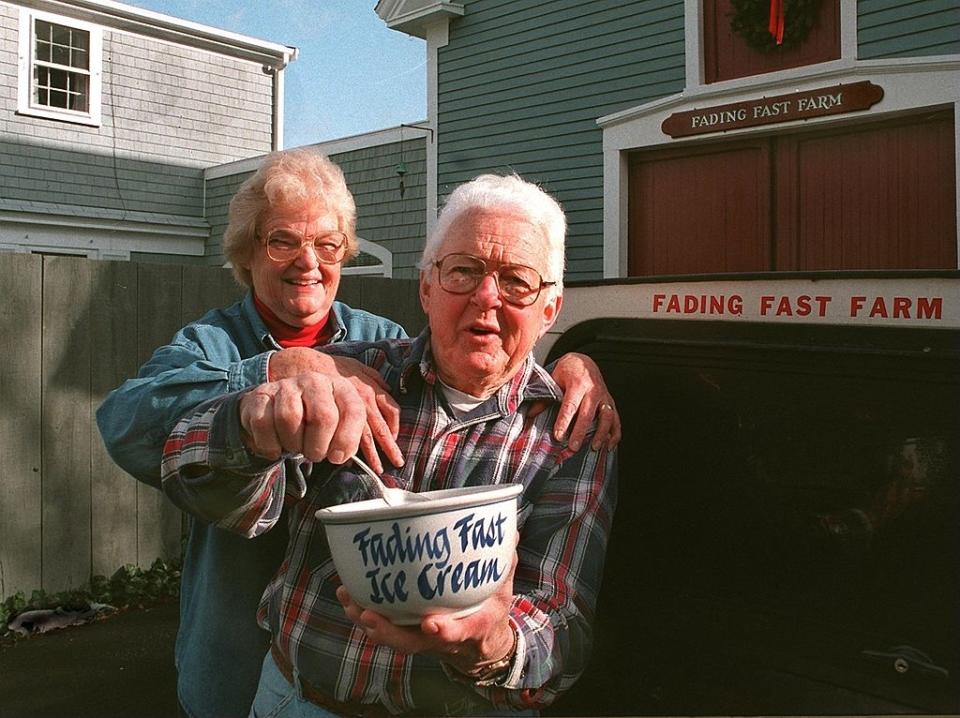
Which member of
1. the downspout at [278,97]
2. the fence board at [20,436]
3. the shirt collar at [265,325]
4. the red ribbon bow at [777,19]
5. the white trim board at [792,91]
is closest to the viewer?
the shirt collar at [265,325]

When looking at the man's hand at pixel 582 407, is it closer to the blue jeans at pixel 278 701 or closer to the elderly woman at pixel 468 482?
the elderly woman at pixel 468 482

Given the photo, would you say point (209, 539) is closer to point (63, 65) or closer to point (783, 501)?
point (783, 501)

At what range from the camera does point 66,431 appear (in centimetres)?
337

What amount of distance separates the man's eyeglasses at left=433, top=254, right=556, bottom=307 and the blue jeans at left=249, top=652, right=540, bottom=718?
466 mm

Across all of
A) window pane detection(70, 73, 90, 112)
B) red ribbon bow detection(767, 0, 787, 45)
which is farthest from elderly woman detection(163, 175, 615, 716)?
red ribbon bow detection(767, 0, 787, 45)

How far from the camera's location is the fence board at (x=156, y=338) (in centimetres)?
338

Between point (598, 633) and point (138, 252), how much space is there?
7.16 ft

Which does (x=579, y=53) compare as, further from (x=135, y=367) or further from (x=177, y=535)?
(x=177, y=535)

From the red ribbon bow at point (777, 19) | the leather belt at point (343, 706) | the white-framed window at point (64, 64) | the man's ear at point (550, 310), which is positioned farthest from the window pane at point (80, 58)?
the red ribbon bow at point (777, 19)

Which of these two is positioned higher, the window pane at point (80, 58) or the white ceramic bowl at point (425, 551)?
the window pane at point (80, 58)

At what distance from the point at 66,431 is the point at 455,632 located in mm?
3070

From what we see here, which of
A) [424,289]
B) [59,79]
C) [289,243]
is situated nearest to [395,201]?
[59,79]

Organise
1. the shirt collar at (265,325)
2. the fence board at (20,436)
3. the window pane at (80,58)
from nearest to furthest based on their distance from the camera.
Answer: the shirt collar at (265,325) < the window pane at (80,58) < the fence board at (20,436)

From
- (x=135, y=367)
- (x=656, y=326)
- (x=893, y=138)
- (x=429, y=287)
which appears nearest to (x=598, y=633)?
(x=656, y=326)
